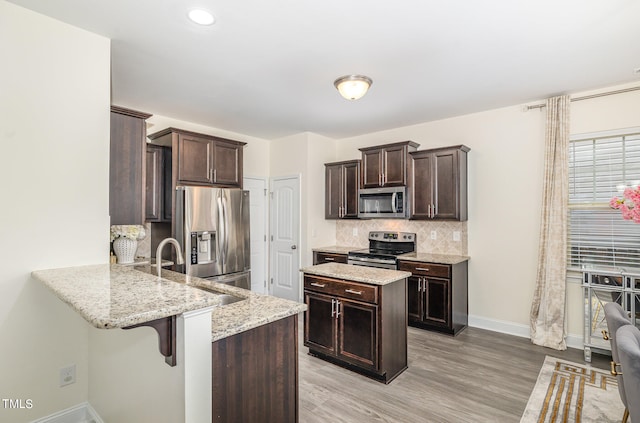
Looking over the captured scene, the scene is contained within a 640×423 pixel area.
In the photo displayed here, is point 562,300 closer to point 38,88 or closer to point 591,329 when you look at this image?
point 591,329

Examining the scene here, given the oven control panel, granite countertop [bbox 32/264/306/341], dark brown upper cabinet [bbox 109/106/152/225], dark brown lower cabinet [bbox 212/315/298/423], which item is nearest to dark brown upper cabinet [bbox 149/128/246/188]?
dark brown upper cabinet [bbox 109/106/152/225]

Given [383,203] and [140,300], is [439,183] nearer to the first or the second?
[383,203]

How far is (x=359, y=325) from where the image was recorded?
9.05 ft

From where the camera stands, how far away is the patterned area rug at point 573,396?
7.32ft

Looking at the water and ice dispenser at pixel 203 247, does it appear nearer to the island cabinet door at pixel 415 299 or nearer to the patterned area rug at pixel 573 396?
the island cabinet door at pixel 415 299

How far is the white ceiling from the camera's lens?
2076 millimetres

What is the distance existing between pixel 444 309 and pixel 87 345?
353 centimetres

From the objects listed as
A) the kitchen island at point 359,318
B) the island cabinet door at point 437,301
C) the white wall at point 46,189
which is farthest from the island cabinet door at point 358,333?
the white wall at point 46,189

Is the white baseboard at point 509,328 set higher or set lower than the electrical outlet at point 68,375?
lower

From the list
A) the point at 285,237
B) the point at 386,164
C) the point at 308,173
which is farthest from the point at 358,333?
the point at 308,173

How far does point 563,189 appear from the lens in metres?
3.44

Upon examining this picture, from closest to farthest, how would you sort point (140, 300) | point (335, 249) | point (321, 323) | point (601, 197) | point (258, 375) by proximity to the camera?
point (140, 300)
point (258, 375)
point (321, 323)
point (601, 197)
point (335, 249)

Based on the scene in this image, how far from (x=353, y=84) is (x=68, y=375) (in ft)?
10.3

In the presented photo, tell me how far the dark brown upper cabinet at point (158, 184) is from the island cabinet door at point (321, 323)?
83.8 inches
